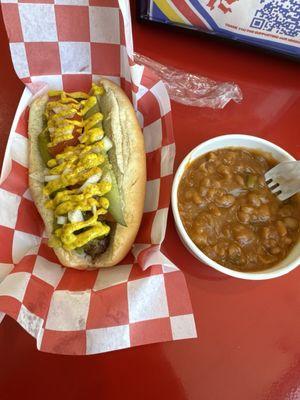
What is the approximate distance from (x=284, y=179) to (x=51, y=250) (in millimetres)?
1121

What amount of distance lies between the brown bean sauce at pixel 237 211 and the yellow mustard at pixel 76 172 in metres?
0.38

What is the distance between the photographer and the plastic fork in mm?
1578

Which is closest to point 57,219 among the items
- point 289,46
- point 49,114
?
point 49,114

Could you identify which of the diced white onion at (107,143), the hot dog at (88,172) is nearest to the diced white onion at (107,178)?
the hot dog at (88,172)

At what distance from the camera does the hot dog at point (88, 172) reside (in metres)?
1.56

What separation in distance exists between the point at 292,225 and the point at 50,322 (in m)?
1.10

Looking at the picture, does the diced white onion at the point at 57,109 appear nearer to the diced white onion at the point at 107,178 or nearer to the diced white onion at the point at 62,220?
the diced white onion at the point at 107,178

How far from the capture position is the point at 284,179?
162cm

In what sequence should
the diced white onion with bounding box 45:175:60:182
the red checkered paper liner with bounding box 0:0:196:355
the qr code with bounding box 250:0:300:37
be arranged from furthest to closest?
the qr code with bounding box 250:0:300:37 < the diced white onion with bounding box 45:175:60:182 < the red checkered paper liner with bounding box 0:0:196:355

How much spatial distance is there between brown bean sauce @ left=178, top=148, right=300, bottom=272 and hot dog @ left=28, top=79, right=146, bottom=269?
0.27 metres

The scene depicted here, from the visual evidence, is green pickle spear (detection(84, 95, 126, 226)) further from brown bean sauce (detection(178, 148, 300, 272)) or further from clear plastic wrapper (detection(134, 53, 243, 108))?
clear plastic wrapper (detection(134, 53, 243, 108))

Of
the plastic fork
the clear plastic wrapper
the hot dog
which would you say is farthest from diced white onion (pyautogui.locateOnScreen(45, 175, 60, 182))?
the plastic fork

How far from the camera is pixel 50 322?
4.68 feet

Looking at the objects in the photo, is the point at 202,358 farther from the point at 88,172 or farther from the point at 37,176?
the point at 37,176
